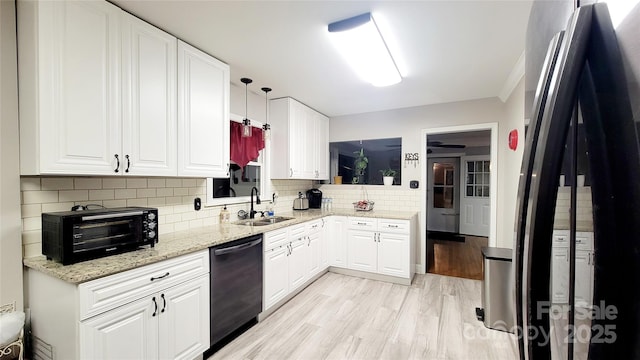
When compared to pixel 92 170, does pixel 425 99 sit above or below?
above

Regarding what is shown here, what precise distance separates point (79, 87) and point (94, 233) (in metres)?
0.85

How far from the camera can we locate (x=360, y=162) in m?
4.45

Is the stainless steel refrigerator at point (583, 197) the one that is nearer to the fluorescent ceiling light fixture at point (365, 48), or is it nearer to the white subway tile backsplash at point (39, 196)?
the fluorescent ceiling light fixture at point (365, 48)

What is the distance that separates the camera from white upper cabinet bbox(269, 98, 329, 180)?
366 centimetres

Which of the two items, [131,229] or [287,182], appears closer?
[131,229]

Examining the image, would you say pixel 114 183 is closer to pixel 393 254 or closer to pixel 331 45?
pixel 331 45

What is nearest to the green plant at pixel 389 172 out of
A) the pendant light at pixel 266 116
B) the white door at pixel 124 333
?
the pendant light at pixel 266 116

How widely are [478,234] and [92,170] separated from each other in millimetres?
7038

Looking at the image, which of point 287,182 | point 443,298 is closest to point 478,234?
point 443,298

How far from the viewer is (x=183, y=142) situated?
7.19ft

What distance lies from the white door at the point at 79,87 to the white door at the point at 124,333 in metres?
0.83

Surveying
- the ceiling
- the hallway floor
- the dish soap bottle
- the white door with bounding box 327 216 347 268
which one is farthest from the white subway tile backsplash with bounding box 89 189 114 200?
the hallway floor

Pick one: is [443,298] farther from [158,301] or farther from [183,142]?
[183,142]

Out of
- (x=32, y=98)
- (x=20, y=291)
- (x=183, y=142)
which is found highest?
(x=32, y=98)
